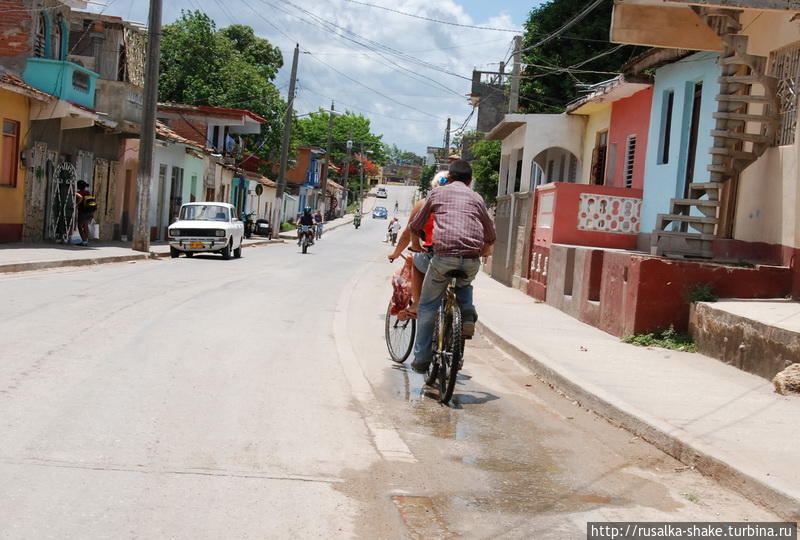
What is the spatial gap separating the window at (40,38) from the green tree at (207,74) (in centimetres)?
2412

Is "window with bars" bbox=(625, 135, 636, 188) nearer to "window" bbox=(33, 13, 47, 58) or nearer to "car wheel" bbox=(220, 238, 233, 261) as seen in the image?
"car wheel" bbox=(220, 238, 233, 261)

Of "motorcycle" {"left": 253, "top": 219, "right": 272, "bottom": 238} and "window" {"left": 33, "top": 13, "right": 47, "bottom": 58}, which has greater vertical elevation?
"window" {"left": 33, "top": 13, "right": 47, "bottom": 58}

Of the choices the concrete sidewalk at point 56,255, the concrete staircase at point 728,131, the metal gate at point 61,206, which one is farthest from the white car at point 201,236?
the concrete staircase at point 728,131

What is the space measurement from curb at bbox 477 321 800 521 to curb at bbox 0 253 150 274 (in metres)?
10.7

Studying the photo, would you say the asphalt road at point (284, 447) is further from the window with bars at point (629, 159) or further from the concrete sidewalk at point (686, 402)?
the window with bars at point (629, 159)

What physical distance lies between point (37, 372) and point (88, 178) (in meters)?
23.1

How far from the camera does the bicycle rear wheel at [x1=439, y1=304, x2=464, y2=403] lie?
726 centimetres

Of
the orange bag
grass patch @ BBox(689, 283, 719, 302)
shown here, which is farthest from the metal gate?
grass patch @ BBox(689, 283, 719, 302)

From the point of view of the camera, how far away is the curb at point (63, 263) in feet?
54.4

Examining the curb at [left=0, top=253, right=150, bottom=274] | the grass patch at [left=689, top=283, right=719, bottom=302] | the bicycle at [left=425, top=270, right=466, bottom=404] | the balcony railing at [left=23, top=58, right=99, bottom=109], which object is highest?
the balcony railing at [left=23, top=58, right=99, bottom=109]

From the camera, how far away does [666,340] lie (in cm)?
1178

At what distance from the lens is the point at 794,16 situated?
12.4 meters

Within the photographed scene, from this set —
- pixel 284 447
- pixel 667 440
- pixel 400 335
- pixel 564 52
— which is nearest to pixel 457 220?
pixel 400 335

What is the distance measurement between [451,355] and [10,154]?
64.3 ft
